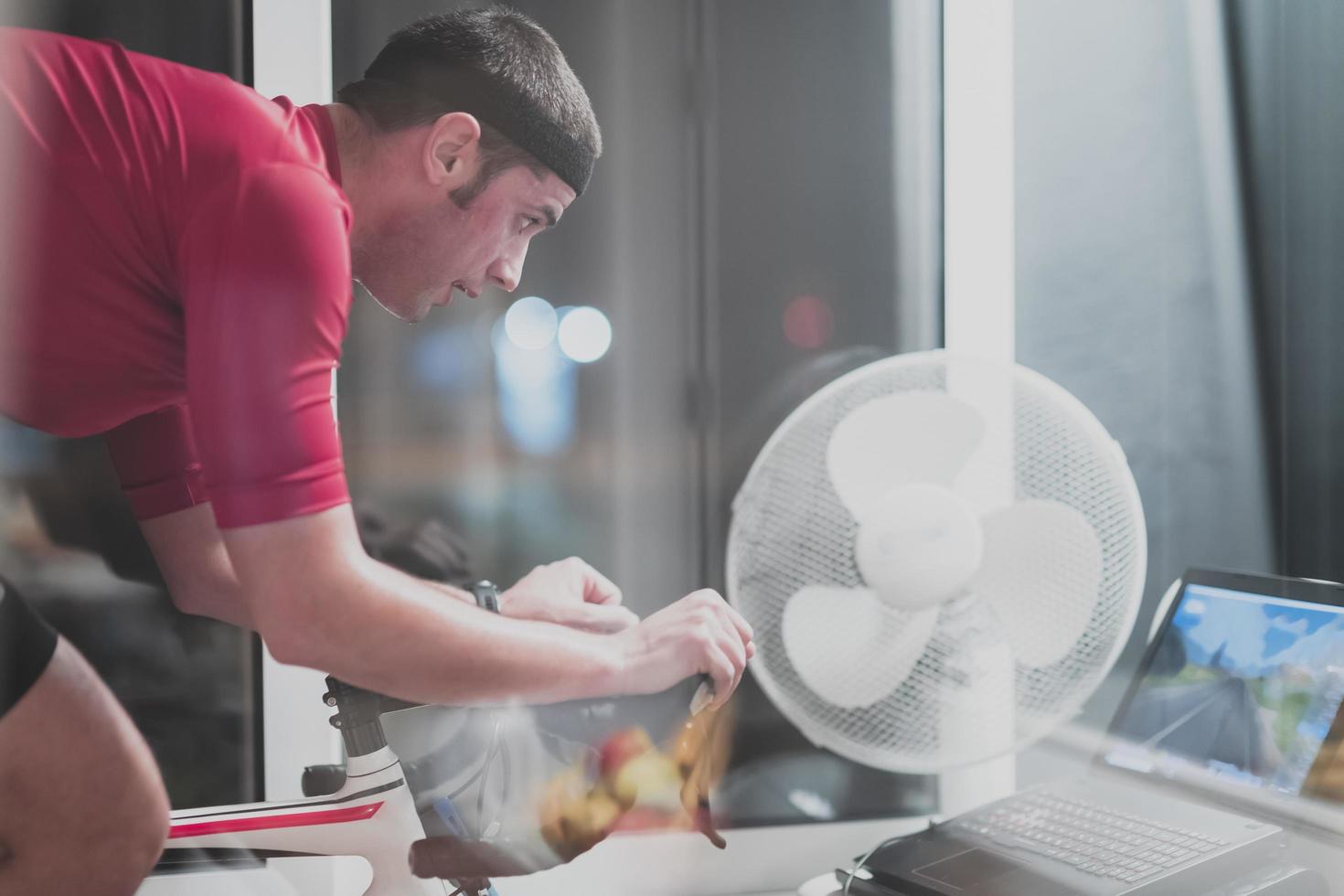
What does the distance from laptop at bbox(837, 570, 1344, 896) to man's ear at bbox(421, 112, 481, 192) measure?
0.81 m

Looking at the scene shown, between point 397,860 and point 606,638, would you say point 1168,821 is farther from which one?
point 397,860

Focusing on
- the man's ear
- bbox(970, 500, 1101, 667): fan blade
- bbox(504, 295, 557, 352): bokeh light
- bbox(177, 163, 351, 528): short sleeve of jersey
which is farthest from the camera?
bbox(504, 295, 557, 352): bokeh light

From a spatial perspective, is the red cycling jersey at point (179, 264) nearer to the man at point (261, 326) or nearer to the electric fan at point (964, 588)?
the man at point (261, 326)

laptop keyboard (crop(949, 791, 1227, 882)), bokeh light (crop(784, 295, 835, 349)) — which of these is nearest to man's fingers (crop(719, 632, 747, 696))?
laptop keyboard (crop(949, 791, 1227, 882))

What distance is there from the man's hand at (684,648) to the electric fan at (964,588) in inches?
11.4

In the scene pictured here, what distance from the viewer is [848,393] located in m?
1.12

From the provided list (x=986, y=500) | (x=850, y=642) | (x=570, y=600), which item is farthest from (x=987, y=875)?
(x=570, y=600)

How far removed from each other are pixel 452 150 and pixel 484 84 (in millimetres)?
69

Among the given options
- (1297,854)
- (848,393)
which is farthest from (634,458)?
(1297,854)

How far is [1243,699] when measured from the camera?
1099 mm

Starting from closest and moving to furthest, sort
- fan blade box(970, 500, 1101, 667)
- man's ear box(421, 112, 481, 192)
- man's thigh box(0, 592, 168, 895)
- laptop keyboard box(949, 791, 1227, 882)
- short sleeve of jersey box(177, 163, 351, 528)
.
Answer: short sleeve of jersey box(177, 163, 351, 528) < man's thigh box(0, 592, 168, 895) < man's ear box(421, 112, 481, 192) < laptop keyboard box(949, 791, 1227, 882) < fan blade box(970, 500, 1101, 667)

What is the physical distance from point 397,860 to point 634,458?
0.61 meters

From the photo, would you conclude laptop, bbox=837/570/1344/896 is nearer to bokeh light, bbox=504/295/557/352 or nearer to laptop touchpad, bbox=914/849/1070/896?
laptop touchpad, bbox=914/849/1070/896

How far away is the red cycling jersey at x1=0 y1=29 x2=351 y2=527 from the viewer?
0.64 metres
